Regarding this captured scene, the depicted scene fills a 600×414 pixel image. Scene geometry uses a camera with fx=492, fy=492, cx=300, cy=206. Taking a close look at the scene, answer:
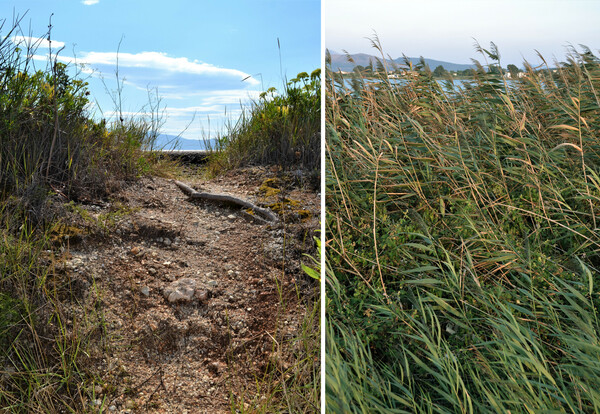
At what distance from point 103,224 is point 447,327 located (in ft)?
5.11

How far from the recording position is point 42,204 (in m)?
2.11

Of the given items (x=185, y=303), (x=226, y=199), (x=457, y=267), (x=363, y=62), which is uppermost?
(x=363, y=62)

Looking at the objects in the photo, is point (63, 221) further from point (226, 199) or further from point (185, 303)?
point (226, 199)

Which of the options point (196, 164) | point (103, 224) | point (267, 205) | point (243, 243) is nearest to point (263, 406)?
point (243, 243)

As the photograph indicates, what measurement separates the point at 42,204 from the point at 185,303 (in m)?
0.80

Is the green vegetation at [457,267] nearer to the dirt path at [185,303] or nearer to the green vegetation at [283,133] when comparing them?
the dirt path at [185,303]

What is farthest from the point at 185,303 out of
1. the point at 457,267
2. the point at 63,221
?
the point at 457,267

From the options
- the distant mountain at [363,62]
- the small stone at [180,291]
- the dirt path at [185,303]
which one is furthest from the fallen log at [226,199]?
the distant mountain at [363,62]

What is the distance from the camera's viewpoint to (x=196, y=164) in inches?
174

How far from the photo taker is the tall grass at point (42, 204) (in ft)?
4.99

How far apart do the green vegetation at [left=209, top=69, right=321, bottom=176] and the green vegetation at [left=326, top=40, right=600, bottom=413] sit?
1.22 meters

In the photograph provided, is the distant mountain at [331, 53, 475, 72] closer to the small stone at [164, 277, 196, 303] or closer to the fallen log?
the fallen log

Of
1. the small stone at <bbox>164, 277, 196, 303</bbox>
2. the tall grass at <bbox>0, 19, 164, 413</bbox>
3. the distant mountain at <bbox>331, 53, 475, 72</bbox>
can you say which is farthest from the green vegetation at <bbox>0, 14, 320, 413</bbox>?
the distant mountain at <bbox>331, 53, 475, 72</bbox>

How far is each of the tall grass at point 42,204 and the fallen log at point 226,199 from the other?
315 mm
